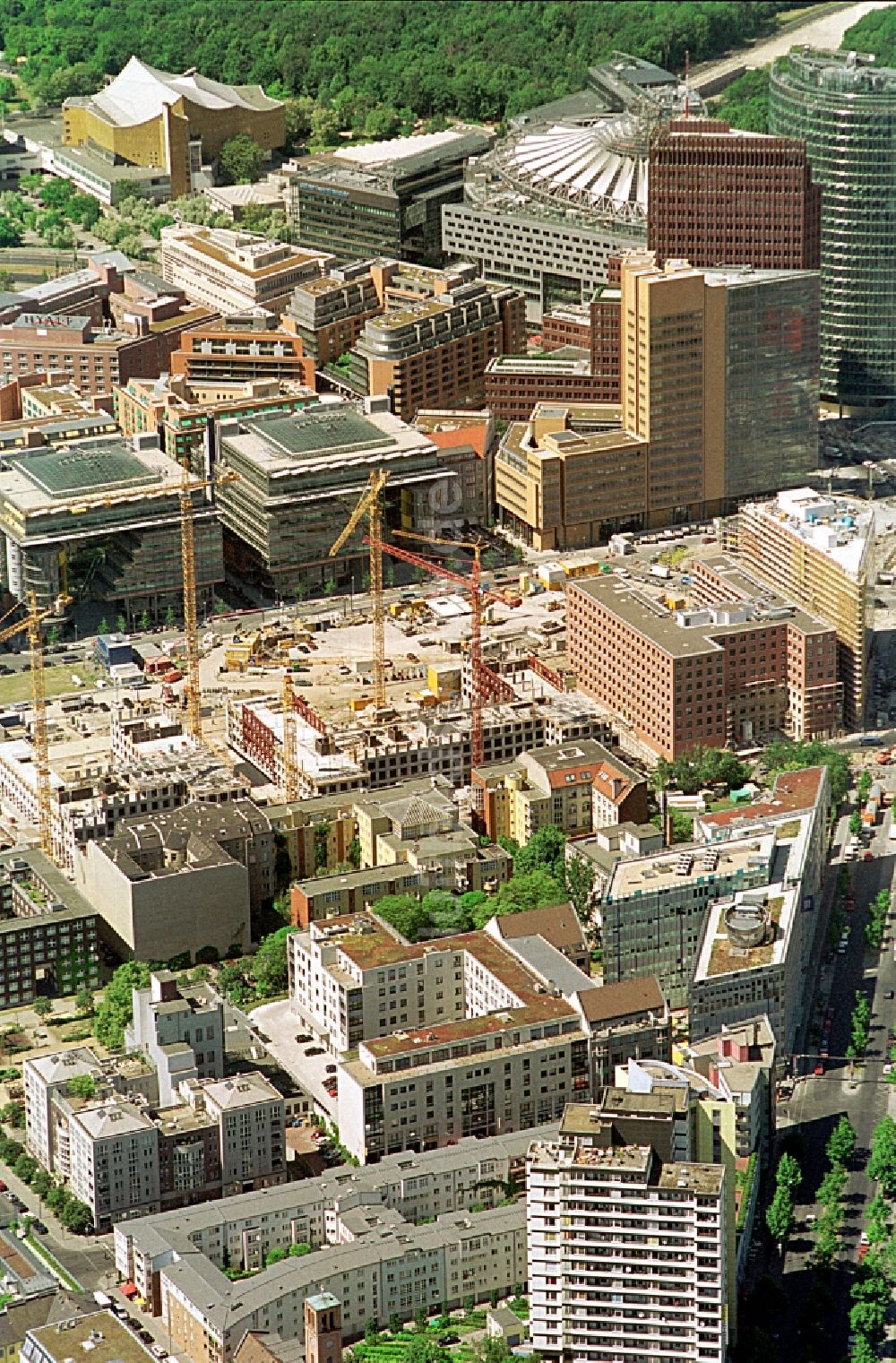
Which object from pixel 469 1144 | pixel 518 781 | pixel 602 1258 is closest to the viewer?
pixel 602 1258

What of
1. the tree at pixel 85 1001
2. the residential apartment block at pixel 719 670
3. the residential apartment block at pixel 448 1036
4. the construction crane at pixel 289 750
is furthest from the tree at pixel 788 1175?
the residential apartment block at pixel 719 670

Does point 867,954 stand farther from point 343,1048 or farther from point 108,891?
point 108,891

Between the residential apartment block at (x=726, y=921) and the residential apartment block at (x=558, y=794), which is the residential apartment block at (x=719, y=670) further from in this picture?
the residential apartment block at (x=726, y=921)

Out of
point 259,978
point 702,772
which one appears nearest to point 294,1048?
point 259,978

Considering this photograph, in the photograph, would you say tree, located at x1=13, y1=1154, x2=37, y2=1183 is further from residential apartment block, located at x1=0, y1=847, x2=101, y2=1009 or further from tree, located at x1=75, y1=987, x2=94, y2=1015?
residential apartment block, located at x1=0, y1=847, x2=101, y2=1009

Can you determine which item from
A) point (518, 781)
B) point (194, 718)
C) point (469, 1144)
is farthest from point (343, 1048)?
point (194, 718)

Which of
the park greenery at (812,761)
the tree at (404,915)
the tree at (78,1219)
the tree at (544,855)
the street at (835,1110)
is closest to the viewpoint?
the street at (835,1110)
